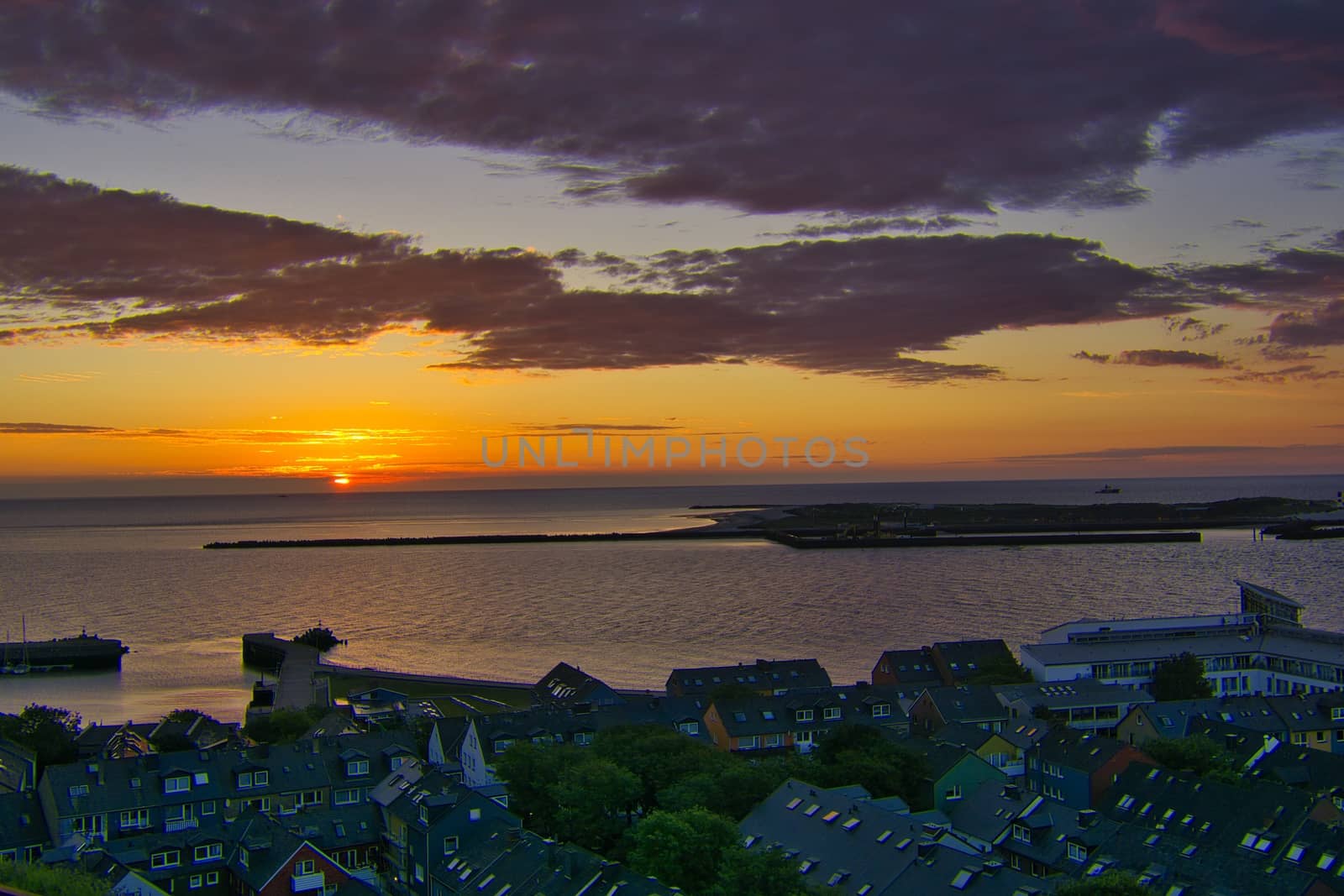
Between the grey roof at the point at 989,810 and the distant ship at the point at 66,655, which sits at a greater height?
the grey roof at the point at 989,810

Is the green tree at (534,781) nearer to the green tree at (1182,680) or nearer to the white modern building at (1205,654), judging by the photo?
the white modern building at (1205,654)

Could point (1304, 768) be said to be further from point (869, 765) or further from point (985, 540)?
point (985, 540)

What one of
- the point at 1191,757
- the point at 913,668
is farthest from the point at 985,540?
the point at 1191,757

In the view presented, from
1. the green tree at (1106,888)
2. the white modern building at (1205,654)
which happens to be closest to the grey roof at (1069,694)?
the white modern building at (1205,654)

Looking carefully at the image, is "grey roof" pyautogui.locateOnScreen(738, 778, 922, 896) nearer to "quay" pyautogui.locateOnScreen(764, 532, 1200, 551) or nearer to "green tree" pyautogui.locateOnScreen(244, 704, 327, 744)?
"green tree" pyautogui.locateOnScreen(244, 704, 327, 744)

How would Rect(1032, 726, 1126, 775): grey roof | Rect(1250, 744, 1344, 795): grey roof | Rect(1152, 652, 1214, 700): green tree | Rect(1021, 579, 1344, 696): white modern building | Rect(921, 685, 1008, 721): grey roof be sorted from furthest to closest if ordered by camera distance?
Rect(1021, 579, 1344, 696): white modern building
Rect(1152, 652, 1214, 700): green tree
Rect(921, 685, 1008, 721): grey roof
Rect(1032, 726, 1126, 775): grey roof
Rect(1250, 744, 1344, 795): grey roof

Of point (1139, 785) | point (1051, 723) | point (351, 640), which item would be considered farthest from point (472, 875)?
point (351, 640)

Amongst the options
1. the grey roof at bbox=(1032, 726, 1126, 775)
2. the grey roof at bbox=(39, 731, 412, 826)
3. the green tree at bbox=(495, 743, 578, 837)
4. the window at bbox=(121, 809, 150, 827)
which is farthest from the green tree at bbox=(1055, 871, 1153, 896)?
the window at bbox=(121, 809, 150, 827)
